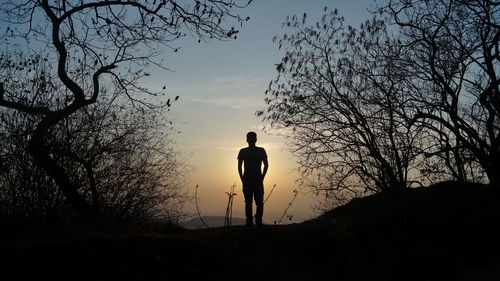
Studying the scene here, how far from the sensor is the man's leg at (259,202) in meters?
8.80

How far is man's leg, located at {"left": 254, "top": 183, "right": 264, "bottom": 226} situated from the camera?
8.80 metres

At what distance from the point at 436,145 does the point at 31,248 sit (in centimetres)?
1278

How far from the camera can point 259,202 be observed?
8.82 meters

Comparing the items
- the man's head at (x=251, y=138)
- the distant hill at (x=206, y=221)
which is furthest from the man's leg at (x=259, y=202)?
the man's head at (x=251, y=138)

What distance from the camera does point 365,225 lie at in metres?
7.83

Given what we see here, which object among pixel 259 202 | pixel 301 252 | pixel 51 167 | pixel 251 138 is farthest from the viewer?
pixel 251 138

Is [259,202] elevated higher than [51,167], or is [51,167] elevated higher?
[51,167]

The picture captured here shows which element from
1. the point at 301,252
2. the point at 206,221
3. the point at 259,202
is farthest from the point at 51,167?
the point at 301,252

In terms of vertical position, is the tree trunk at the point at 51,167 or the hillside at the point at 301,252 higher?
the tree trunk at the point at 51,167

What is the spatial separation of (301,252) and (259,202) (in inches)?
74.6

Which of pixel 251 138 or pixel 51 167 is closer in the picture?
pixel 51 167

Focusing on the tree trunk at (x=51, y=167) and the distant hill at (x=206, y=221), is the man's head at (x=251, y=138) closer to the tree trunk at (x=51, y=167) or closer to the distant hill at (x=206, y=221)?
the distant hill at (x=206, y=221)

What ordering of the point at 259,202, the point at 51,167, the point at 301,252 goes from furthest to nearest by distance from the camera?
the point at 259,202, the point at 51,167, the point at 301,252

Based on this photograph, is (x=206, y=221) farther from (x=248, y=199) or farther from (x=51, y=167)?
(x=51, y=167)
